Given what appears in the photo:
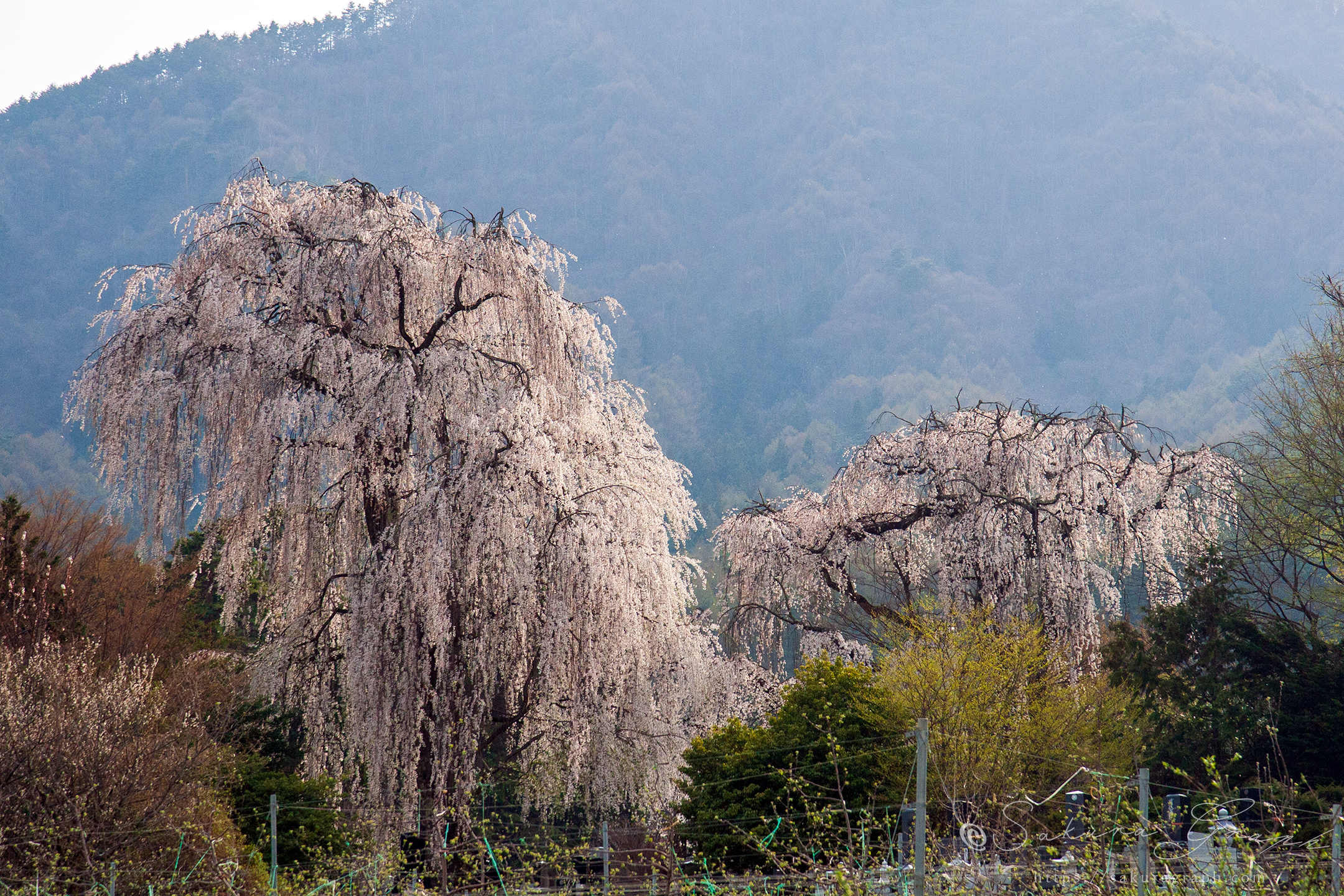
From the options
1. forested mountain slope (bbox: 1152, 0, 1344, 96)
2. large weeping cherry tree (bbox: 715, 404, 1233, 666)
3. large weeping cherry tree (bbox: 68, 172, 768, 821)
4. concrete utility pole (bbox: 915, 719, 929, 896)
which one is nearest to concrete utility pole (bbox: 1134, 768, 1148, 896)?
concrete utility pole (bbox: 915, 719, 929, 896)

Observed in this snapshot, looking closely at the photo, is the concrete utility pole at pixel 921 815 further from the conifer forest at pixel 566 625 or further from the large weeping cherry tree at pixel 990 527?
the large weeping cherry tree at pixel 990 527

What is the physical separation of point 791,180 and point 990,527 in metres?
120

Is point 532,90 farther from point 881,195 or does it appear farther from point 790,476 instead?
point 790,476

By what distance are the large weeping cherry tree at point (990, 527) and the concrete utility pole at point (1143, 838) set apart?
27.2ft

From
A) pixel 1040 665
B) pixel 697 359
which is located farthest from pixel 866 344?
pixel 1040 665

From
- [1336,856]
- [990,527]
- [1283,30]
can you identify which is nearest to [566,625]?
[1336,856]

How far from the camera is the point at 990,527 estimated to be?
1555 centimetres

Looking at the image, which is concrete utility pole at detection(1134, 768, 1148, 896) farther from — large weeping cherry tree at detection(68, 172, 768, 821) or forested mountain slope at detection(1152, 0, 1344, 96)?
forested mountain slope at detection(1152, 0, 1344, 96)

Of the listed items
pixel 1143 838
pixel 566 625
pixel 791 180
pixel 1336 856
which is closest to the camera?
pixel 1143 838

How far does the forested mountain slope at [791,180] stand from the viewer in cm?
10425

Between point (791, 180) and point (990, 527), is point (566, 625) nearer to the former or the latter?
point (990, 527)

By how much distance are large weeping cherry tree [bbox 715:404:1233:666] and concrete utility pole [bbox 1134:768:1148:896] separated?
8297mm

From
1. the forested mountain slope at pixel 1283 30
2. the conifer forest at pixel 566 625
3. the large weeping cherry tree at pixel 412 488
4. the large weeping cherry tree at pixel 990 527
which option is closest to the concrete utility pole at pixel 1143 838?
the conifer forest at pixel 566 625

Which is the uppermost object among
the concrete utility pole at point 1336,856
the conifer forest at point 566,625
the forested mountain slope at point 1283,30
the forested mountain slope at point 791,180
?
the forested mountain slope at point 1283,30
